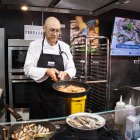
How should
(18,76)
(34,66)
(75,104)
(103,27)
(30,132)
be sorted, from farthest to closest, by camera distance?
(103,27), (18,76), (75,104), (34,66), (30,132)

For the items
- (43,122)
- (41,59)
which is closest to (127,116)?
(43,122)

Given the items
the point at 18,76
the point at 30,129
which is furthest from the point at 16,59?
the point at 30,129

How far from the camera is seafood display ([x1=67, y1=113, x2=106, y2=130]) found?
1.17 metres

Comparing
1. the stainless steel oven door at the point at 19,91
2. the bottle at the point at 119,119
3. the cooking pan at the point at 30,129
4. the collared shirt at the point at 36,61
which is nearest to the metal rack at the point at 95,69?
the stainless steel oven door at the point at 19,91

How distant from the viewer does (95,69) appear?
12.8 feet

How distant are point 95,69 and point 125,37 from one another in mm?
→ 1069

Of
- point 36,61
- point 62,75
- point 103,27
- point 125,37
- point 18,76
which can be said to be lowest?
point 18,76

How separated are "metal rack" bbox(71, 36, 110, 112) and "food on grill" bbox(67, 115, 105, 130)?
2.21 metres

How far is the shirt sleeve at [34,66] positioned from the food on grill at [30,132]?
79 centimetres

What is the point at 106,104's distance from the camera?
3.65 m

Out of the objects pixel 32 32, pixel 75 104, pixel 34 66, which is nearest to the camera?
pixel 34 66

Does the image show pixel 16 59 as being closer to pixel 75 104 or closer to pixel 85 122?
pixel 75 104

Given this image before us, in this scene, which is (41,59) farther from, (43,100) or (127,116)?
(127,116)

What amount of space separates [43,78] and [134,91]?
128 centimetres
